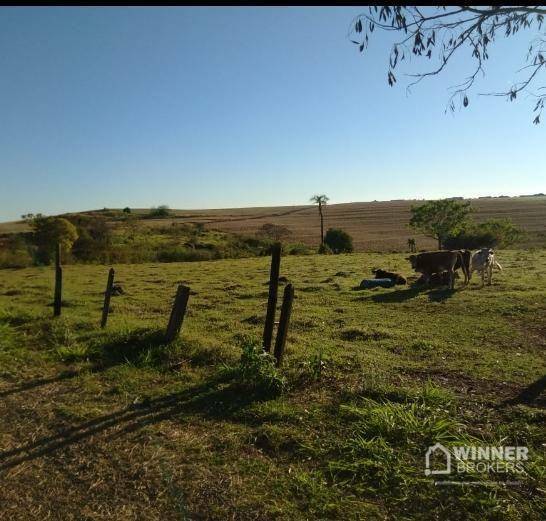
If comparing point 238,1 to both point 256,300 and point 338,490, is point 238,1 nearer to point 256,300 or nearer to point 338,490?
point 338,490

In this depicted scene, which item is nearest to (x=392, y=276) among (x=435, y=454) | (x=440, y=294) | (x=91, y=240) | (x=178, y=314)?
(x=440, y=294)

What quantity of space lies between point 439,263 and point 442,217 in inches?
836

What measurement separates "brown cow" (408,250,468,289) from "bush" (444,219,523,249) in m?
25.6

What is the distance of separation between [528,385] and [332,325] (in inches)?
183

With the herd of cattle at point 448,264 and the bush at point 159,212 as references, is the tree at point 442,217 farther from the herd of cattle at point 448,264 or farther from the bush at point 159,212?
the bush at point 159,212

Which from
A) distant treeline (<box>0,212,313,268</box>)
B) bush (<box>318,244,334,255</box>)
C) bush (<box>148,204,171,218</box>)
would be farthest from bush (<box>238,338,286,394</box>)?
bush (<box>148,204,171,218</box>)

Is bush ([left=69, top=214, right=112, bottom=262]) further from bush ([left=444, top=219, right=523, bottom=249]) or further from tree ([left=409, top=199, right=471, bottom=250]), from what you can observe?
bush ([left=444, top=219, right=523, bottom=249])

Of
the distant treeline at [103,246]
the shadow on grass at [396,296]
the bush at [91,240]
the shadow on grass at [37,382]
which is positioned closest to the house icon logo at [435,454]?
the shadow on grass at [37,382]

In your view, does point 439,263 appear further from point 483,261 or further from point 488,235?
point 488,235

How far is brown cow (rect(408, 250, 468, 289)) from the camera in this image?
14.7 m

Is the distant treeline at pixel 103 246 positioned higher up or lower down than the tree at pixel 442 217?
lower down

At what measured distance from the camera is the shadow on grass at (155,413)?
4.86 m

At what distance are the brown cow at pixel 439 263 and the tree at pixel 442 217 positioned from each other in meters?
19.8

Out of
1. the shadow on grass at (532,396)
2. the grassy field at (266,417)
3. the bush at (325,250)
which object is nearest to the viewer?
the grassy field at (266,417)
